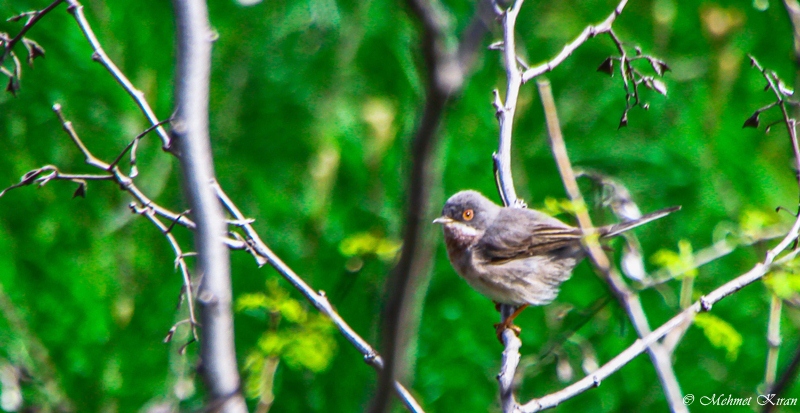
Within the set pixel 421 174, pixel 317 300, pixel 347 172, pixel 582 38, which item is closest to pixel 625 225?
pixel 582 38

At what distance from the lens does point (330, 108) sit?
497 cm

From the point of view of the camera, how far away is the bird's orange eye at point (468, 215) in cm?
437

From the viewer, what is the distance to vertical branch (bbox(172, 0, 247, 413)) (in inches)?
51.0

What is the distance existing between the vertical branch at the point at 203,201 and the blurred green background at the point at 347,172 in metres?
3.33

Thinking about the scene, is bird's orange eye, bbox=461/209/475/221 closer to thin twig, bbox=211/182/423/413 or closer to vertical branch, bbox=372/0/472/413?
thin twig, bbox=211/182/423/413

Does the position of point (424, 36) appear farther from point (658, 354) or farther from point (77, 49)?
point (77, 49)

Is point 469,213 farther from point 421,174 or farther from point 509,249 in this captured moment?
point 421,174

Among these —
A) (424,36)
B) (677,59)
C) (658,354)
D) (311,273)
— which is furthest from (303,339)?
(677,59)

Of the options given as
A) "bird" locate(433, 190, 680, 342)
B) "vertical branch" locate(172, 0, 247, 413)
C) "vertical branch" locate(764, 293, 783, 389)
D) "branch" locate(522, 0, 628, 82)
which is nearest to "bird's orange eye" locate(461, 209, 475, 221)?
"bird" locate(433, 190, 680, 342)

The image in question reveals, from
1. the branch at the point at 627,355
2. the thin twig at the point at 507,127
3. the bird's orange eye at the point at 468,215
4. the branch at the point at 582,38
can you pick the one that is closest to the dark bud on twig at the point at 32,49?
the thin twig at the point at 507,127

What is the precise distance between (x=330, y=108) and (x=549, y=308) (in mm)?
2079

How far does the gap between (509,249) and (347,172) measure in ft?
4.70

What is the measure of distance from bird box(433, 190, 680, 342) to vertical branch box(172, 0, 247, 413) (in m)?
2.62

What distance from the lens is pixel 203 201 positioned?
4.42 feet
